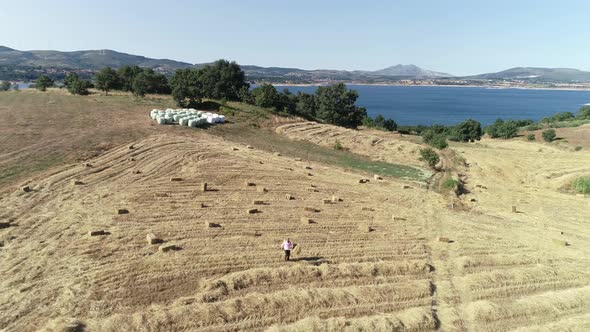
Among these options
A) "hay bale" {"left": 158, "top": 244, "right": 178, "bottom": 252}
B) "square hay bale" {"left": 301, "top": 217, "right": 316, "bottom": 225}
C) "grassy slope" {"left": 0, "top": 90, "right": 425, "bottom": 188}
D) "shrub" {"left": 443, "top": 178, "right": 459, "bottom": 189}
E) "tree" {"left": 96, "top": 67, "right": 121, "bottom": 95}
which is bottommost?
"shrub" {"left": 443, "top": 178, "right": 459, "bottom": 189}

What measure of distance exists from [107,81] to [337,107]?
3924 centimetres

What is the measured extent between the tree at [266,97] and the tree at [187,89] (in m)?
8.50

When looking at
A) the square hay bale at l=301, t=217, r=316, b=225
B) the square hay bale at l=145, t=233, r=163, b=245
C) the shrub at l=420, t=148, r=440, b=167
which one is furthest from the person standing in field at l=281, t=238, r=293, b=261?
the shrub at l=420, t=148, r=440, b=167

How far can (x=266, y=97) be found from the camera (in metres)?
59.1

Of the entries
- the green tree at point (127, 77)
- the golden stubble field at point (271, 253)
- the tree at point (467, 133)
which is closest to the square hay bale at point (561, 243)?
the golden stubble field at point (271, 253)

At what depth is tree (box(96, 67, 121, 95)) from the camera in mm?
64650

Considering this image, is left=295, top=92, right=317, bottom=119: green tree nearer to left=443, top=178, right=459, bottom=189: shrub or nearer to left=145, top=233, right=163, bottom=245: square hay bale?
left=443, top=178, right=459, bottom=189: shrub

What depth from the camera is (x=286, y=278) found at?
16.3 meters

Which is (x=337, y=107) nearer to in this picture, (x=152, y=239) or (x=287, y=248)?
(x=287, y=248)

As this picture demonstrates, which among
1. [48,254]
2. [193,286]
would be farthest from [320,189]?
[48,254]

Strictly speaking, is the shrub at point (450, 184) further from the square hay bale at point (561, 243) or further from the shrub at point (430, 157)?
the square hay bale at point (561, 243)

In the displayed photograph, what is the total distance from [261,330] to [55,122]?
35.4 meters

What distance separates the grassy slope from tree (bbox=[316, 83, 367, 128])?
17.4 m

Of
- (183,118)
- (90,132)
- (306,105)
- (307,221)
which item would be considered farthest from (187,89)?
(307,221)
